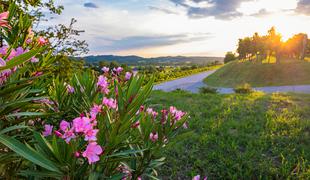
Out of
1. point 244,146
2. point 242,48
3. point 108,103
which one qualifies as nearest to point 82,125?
point 108,103

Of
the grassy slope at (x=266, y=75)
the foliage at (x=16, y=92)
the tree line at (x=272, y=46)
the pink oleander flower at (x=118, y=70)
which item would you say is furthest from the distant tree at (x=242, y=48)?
the foliage at (x=16, y=92)

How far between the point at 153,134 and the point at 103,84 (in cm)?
51

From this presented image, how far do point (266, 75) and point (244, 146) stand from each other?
68.2ft

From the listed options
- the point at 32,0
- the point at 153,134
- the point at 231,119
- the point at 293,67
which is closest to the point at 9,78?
the point at 153,134

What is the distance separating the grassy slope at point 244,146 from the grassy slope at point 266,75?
16.0m

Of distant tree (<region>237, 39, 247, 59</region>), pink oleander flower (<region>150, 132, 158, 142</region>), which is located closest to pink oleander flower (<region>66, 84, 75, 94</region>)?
pink oleander flower (<region>150, 132, 158, 142</region>)

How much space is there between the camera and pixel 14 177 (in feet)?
4.23

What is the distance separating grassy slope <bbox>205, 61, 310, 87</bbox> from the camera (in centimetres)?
2127

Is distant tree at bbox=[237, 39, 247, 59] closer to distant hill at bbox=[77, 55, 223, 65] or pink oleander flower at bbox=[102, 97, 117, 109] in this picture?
distant hill at bbox=[77, 55, 223, 65]

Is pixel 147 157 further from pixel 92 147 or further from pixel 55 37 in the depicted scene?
pixel 55 37

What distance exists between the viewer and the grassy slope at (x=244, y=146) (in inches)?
150

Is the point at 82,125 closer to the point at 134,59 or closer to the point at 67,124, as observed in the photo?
the point at 67,124

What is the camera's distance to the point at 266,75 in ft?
76.0

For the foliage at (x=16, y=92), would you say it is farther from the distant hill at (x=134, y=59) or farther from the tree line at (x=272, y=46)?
the tree line at (x=272, y=46)
